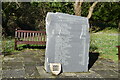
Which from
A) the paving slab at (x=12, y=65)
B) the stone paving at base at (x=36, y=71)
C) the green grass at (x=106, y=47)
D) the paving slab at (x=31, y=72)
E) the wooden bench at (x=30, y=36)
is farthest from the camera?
the wooden bench at (x=30, y=36)

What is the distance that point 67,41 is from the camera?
17.4ft

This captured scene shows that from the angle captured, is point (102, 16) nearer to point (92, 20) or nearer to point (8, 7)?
point (92, 20)

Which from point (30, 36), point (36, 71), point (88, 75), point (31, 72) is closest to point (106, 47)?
point (30, 36)

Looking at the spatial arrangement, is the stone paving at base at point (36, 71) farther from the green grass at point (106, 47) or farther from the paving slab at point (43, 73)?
the green grass at point (106, 47)

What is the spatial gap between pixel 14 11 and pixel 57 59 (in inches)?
446

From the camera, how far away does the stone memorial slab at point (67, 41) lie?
5.16m

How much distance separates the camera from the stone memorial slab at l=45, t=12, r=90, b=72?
16.9 ft

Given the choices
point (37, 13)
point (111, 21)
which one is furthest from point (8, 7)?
point (111, 21)

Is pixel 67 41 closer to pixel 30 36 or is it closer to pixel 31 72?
pixel 31 72

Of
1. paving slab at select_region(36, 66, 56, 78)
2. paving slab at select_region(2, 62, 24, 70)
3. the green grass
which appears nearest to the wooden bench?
paving slab at select_region(2, 62, 24, 70)

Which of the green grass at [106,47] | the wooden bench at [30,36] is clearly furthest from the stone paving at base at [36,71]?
the wooden bench at [30,36]

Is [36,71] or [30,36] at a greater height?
[30,36]

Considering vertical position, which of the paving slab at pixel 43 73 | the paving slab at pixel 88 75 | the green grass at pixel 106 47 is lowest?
the green grass at pixel 106 47

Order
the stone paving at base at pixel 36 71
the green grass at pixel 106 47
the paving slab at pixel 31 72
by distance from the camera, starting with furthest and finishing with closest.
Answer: the green grass at pixel 106 47
the stone paving at base at pixel 36 71
the paving slab at pixel 31 72
